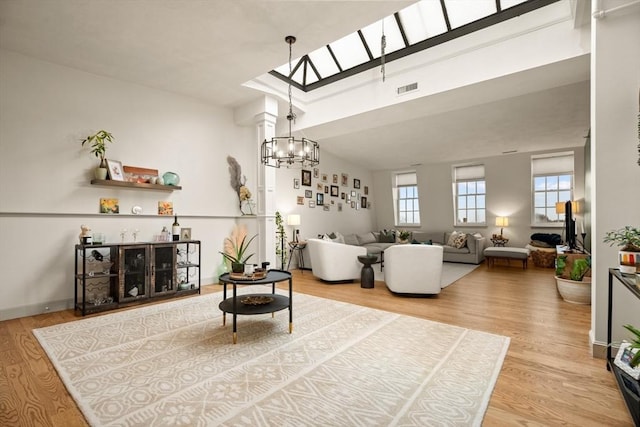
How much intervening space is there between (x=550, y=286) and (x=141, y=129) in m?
7.19

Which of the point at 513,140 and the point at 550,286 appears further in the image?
the point at 513,140

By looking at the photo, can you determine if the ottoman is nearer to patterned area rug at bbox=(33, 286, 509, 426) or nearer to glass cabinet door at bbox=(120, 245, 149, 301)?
patterned area rug at bbox=(33, 286, 509, 426)

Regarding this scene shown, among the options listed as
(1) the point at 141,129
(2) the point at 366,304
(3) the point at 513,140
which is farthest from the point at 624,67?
(1) the point at 141,129

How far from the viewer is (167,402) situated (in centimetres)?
189

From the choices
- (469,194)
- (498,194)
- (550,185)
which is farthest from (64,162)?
(550,185)

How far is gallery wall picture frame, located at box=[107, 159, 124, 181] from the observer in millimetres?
4234

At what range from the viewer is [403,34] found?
4.44m

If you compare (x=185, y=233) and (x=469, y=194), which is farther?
(x=469, y=194)

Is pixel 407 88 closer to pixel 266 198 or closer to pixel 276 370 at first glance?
pixel 266 198

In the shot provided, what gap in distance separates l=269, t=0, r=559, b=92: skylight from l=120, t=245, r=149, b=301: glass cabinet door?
364 centimetres

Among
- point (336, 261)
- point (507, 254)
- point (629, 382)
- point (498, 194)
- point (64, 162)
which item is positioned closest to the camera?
point (629, 382)

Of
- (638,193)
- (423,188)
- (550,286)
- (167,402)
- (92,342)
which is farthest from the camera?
(423,188)

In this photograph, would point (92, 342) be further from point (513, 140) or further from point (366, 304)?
point (513, 140)

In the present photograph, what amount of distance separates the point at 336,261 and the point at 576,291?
3.45 metres
